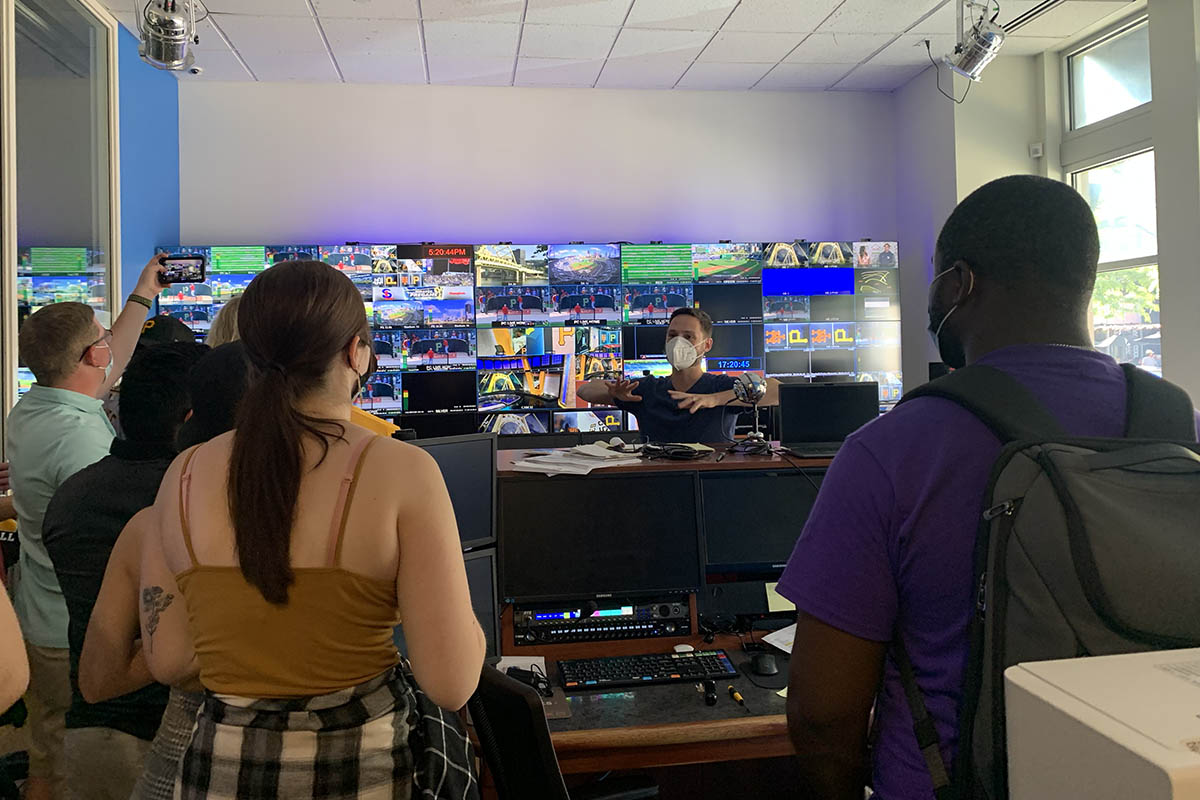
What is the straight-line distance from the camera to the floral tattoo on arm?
1179 mm

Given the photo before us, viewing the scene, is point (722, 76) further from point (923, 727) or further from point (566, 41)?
point (923, 727)

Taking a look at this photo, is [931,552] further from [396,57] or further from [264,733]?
[396,57]

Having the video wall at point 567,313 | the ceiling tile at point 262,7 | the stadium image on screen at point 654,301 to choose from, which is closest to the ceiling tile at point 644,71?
the video wall at point 567,313

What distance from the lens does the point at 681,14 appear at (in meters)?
4.98

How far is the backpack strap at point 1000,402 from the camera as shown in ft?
2.76

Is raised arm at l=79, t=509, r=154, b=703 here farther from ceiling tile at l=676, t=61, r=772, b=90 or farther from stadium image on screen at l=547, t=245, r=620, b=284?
ceiling tile at l=676, t=61, r=772, b=90

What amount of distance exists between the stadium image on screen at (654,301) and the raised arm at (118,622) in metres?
4.61

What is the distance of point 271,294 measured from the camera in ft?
3.74

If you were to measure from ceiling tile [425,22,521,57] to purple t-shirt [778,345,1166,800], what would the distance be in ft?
16.1

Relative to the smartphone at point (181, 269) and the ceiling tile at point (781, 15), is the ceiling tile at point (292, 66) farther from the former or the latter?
the smartphone at point (181, 269)

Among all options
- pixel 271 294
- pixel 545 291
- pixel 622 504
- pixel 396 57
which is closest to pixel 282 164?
pixel 396 57

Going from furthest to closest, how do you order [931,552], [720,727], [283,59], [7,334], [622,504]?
[283,59], [7,334], [622,504], [720,727], [931,552]

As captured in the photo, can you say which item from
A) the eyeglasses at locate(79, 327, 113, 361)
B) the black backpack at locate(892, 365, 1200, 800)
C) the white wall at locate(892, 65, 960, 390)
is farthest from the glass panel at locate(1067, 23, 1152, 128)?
the eyeglasses at locate(79, 327, 113, 361)

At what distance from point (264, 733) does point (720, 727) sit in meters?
0.86
